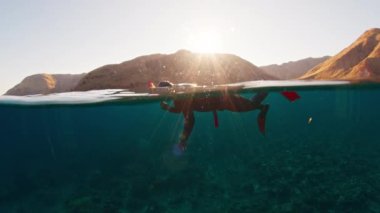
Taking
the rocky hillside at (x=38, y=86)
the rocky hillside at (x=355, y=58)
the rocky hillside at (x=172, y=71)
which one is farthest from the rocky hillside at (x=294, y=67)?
the rocky hillside at (x=38, y=86)

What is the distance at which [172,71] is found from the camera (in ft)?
141

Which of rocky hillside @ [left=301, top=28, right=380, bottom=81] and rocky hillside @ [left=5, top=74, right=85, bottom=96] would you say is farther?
rocky hillside @ [left=5, top=74, right=85, bottom=96]

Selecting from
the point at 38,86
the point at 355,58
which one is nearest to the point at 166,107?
the point at 355,58

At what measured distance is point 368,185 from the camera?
1128 cm

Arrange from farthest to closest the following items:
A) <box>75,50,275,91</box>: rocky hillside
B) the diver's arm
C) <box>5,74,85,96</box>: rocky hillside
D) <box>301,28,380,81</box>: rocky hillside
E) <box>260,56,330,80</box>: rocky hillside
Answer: <box>260,56,330,80</box>: rocky hillside
<box>5,74,85,96</box>: rocky hillside
<box>75,50,275,91</box>: rocky hillside
<box>301,28,380,81</box>: rocky hillside
the diver's arm

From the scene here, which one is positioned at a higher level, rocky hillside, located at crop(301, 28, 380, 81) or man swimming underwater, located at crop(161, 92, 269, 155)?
rocky hillside, located at crop(301, 28, 380, 81)

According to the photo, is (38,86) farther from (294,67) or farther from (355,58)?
(355,58)

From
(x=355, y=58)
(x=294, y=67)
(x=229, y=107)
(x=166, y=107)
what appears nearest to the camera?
(x=166, y=107)

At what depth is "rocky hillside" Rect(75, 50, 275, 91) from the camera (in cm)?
3916

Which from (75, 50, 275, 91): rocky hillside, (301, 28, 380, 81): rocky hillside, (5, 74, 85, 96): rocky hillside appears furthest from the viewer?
(5, 74, 85, 96): rocky hillside

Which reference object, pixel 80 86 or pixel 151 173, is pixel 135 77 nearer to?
pixel 80 86

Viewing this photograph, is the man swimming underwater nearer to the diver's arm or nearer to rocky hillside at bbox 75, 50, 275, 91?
the diver's arm

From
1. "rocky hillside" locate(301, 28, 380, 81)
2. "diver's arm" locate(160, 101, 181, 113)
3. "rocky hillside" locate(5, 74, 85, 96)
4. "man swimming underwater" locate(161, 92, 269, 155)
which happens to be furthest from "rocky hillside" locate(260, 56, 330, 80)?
"diver's arm" locate(160, 101, 181, 113)

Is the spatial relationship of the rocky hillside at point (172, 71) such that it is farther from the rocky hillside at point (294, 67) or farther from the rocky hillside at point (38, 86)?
the rocky hillside at point (38, 86)
